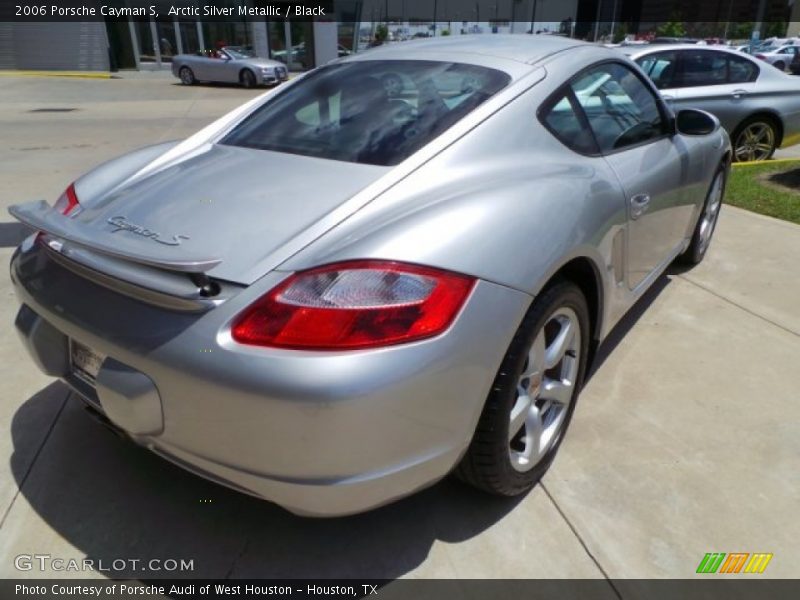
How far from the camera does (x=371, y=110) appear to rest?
2.33 meters

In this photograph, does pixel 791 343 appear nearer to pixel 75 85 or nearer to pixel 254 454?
pixel 254 454

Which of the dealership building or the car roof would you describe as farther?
the dealership building

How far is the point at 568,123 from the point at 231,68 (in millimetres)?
20662

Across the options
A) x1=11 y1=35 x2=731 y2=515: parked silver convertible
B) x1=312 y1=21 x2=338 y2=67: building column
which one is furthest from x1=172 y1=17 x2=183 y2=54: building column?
x1=11 y1=35 x2=731 y2=515: parked silver convertible

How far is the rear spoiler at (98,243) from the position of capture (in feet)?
5.05

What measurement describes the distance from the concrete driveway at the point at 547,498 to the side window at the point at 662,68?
4.87 meters

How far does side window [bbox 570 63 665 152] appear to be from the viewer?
255 centimetres

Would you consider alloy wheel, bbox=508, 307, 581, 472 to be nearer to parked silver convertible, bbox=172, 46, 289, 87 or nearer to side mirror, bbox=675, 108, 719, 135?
side mirror, bbox=675, 108, 719, 135

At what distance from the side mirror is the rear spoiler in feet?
8.88

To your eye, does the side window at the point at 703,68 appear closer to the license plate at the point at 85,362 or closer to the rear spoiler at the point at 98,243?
the rear spoiler at the point at 98,243

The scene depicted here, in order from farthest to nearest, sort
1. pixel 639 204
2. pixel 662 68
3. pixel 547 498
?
1. pixel 662 68
2. pixel 639 204
3. pixel 547 498

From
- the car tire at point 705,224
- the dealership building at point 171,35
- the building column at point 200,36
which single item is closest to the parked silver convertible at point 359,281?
the car tire at point 705,224

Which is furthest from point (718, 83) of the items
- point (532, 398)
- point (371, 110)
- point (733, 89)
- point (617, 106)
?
point (532, 398)

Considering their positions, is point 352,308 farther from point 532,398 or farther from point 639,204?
point 639,204
